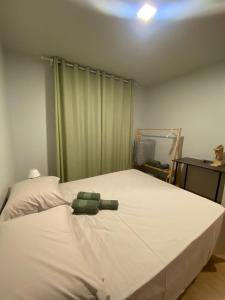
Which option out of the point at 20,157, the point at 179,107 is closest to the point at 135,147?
the point at 179,107

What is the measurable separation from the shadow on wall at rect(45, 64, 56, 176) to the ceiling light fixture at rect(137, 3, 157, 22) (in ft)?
5.00

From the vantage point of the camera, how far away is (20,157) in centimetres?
219

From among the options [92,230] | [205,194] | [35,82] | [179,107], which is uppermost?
[35,82]

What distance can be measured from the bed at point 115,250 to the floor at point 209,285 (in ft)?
0.81

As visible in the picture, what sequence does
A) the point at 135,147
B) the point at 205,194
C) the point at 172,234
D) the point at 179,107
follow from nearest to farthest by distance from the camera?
the point at 172,234, the point at 205,194, the point at 179,107, the point at 135,147

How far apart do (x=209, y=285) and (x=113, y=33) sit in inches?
99.6

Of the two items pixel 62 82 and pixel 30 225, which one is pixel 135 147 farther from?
pixel 30 225

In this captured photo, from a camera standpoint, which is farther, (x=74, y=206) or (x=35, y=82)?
(x=35, y=82)

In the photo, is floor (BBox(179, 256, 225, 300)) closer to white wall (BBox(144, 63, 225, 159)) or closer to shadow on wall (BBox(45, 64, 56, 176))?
white wall (BBox(144, 63, 225, 159))

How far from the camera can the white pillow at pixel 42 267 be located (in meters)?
0.51

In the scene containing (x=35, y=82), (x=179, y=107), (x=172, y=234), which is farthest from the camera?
(x=179, y=107)

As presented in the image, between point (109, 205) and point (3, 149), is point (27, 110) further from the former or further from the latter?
point (109, 205)

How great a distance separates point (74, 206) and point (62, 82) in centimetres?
187

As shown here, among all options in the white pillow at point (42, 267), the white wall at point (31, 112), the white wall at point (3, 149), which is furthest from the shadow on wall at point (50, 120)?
the white pillow at point (42, 267)
